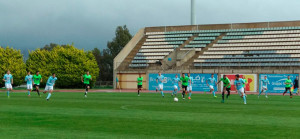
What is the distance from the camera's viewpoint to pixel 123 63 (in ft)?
219

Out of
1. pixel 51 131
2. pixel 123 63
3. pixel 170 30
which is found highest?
pixel 170 30

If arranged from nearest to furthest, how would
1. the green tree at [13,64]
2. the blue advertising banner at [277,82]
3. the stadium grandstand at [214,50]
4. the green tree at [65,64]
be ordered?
the blue advertising banner at [277,82] → the stadium grandstand at [214,50] → the green tree at [65,64] → the green tree at [13,64]

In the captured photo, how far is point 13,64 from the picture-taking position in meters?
70.7

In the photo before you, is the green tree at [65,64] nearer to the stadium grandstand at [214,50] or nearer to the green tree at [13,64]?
the green tree at [13,64]

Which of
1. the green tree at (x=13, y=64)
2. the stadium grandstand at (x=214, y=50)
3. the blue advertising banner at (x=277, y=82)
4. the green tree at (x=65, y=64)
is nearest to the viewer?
the blue advertising banner at (x=277, y=82)

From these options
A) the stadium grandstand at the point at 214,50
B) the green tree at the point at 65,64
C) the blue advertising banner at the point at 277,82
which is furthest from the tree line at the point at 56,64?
the blue advertising banner at the point at 277,82

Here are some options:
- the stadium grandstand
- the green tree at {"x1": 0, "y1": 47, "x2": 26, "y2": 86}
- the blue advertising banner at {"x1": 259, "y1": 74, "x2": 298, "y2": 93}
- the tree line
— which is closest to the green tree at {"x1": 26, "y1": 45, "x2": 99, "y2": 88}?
the tree line

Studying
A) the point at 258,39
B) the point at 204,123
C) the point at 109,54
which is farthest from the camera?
the point at 109,54

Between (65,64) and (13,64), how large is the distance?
8.38 meters

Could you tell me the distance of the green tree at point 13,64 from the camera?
229 ft

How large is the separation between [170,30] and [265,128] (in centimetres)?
5938

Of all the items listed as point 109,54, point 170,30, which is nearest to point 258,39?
point 170,30

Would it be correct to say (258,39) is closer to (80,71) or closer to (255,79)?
(255,79)

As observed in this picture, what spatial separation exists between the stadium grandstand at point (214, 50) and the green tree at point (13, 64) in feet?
52.0
